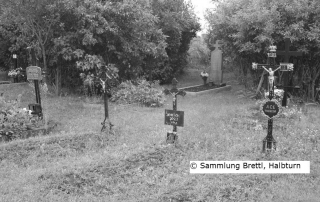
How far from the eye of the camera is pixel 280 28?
991 centimetres

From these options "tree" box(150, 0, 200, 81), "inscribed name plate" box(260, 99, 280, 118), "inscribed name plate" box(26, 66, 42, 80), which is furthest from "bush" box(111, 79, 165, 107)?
"inscribed name plate" box(260, 99, 280, 118)

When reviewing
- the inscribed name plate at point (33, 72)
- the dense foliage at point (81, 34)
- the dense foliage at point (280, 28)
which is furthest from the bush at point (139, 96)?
the inscribed name plate at point (33, 72)

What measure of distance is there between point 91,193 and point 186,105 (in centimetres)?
640

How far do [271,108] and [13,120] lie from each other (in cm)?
489

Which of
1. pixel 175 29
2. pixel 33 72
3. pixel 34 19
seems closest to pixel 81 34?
pixel 34 19

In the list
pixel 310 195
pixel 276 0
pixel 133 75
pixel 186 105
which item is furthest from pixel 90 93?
pixel 310 195

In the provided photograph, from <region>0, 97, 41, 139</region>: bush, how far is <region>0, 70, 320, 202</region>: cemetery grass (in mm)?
604

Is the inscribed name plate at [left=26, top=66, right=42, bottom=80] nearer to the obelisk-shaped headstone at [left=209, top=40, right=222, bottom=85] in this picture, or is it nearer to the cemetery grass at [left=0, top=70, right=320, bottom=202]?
the cemetery grass at [left=0, top=70, right=320, bottom=202]

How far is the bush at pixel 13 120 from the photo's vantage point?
6.61 meters

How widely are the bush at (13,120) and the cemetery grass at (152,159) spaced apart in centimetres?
60

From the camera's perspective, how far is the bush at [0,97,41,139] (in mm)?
6613

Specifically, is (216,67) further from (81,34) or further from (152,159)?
(152,159)

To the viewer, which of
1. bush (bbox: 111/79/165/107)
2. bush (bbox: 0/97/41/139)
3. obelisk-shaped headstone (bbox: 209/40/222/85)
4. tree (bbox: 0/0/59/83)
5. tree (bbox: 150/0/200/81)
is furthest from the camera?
obelisk-shaped headstone (bbox: 209/40/222/85)

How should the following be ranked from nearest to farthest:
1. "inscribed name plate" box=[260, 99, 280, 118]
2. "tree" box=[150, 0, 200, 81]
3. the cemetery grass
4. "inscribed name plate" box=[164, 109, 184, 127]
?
1. the cemetery grass
2. "inscribed name plate" box=[260, 99, 280, 118]
3. "inscribed name plate" box=[164, 109, 184, 127]
4. "tree" box=[150, 0, 200, 81]
